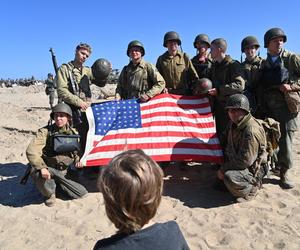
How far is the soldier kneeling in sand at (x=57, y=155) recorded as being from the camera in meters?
5.88

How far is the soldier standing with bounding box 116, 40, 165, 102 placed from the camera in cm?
697

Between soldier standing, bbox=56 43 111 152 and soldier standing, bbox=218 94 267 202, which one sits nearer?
soldier standing, bbox=218 94 267 202

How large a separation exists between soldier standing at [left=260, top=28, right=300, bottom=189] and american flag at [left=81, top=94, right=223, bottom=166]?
3.48 ft

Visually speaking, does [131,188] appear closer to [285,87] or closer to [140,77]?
[285,87]

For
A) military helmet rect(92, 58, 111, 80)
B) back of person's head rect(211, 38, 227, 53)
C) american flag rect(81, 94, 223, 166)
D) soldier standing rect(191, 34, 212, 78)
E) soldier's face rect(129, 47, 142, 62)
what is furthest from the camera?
soldier standing rect(191, 34, 212, 78)

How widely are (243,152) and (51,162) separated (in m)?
2.98

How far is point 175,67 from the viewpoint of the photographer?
7238 mm

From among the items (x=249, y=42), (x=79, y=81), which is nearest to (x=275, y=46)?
(x=249, y=42)

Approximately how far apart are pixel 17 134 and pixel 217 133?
714 centimetres

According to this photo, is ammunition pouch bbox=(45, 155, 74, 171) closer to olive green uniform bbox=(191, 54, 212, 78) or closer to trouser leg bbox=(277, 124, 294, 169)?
olive green uniform bbox=(191, 54, 212, 78)

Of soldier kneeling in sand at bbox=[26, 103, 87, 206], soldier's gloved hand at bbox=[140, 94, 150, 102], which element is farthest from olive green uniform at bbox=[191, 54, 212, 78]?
soldier kneeling in sand at bbox=[26, 103, 87, 206]

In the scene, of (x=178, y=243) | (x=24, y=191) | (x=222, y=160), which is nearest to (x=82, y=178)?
(x=24, y=191)

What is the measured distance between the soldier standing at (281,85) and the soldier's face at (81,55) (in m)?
A: 3.08

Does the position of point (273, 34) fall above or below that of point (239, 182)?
above
